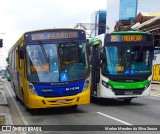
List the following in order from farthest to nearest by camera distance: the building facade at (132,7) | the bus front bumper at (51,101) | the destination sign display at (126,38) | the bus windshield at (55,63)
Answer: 1. the building facade at (132,7)
2. the destination sign display at (126,38)
3. the bus windshield at (55,63)
4. the bus front bumper at (51,101)

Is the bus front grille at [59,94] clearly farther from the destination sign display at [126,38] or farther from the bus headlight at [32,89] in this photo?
the destination sign display at [126,38]

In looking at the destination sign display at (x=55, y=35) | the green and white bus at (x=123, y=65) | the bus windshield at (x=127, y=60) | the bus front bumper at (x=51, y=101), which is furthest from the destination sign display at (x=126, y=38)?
the bus front bumper at (x=51, y=101)

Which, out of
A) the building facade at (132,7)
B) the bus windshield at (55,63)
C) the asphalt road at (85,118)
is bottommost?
the building facade at (132,7)

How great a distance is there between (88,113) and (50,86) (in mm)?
1881

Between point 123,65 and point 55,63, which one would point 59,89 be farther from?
point 123,65

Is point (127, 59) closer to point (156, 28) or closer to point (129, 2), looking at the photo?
point (156, 28)

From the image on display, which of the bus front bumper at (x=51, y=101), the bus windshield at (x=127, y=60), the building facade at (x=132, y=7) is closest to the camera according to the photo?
the bus front bumper at (x=51, y=101)

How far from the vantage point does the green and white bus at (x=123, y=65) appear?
53.8 feet

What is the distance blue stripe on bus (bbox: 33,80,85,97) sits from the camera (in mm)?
13328

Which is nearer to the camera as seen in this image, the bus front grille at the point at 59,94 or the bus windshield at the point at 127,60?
the bus front grille at the point at 59,94

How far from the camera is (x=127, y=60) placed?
16609mm

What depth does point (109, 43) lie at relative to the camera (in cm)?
1647

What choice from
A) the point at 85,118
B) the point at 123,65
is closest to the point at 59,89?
the point at 85,118

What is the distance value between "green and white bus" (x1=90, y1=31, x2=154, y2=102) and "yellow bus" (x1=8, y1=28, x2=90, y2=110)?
8.34 feet
